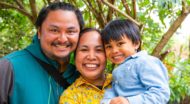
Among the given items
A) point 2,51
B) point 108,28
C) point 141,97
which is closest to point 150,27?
point 108,28

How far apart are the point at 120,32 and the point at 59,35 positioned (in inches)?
16.4

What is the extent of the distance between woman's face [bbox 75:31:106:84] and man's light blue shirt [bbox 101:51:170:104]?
0.14 m

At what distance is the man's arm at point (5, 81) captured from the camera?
2.12m

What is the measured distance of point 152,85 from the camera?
2117 mm

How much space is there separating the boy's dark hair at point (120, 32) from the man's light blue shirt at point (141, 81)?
14 centimetres

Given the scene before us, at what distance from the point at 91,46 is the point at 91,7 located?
1165mm

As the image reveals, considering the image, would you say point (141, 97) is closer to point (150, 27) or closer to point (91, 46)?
point (91, 46)

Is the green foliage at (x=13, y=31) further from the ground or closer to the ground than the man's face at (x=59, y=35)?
closer to the ground

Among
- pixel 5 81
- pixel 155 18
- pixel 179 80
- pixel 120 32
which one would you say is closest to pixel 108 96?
pixel 120 32

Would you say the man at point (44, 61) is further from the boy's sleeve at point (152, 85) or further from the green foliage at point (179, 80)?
the green foliage at point (179, 80)

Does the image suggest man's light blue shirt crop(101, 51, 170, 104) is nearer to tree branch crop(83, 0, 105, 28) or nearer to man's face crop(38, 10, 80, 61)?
man's face crop(38, 10, 80, 61)

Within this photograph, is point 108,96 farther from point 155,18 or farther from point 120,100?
point 155,18

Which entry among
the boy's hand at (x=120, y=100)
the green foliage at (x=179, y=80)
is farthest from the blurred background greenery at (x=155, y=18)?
the boy's hand at (x=120, y=100)

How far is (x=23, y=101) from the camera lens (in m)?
2.24
